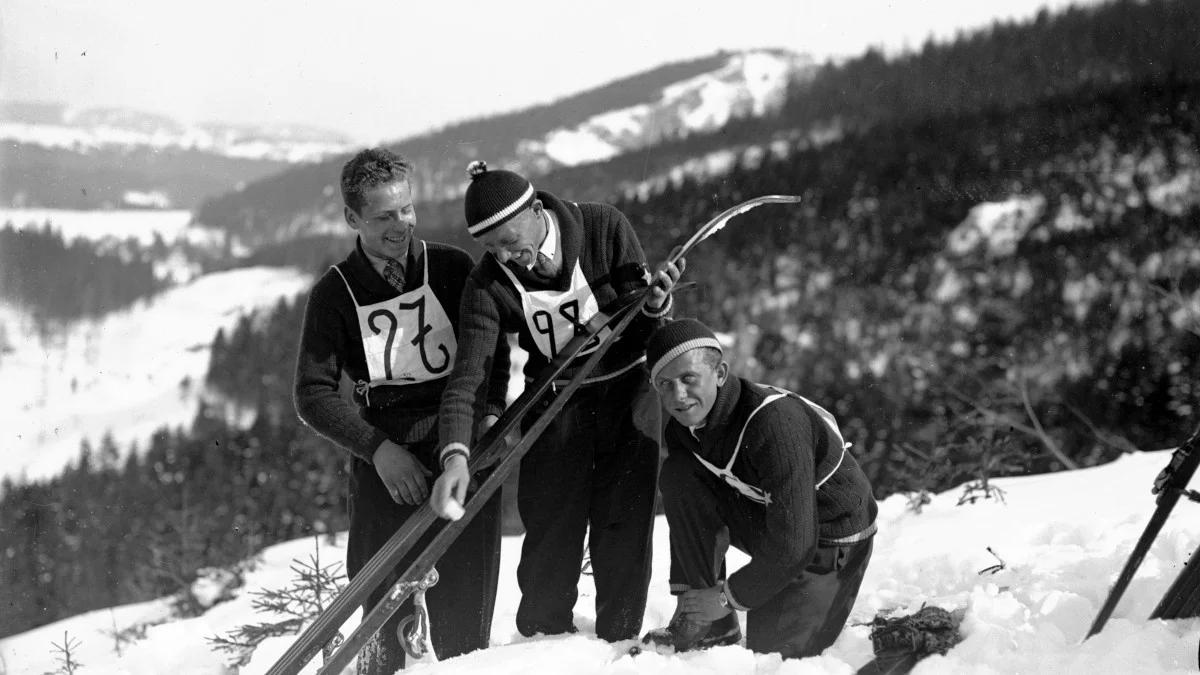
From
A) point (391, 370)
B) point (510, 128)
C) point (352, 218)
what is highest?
point (510, 128)

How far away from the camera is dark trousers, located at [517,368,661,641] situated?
9.34 ft

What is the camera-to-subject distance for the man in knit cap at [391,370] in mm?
2613

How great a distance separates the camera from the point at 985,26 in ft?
24.4

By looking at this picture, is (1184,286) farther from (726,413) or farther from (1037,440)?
(726,413)

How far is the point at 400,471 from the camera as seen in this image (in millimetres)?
2602

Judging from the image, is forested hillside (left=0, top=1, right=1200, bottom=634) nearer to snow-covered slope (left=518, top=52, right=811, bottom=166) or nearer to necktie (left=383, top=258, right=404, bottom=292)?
snow-covered slope (left=518, top=52, right=811, bottom=166)

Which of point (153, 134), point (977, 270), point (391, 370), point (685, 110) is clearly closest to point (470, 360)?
point (391, 370)

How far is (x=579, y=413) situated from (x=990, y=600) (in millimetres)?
1243

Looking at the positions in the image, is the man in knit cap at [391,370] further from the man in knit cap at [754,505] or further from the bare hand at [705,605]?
the bare hand at [705,605]

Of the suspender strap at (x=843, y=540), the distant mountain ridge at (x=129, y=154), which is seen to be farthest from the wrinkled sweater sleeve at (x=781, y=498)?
the distant mountain ridge at (x=129, y=154)

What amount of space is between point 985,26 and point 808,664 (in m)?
6.50

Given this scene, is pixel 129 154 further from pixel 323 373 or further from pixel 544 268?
pixel 544 268

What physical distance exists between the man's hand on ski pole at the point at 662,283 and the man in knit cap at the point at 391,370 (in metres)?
0.45

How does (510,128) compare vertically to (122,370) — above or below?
above
